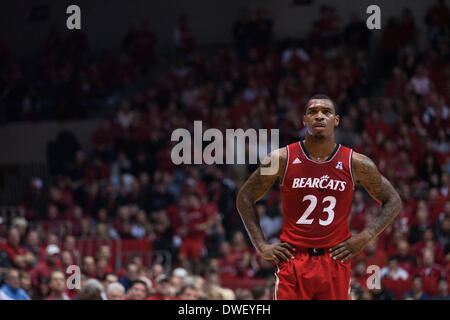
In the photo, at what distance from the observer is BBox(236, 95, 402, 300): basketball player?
588 centimetres

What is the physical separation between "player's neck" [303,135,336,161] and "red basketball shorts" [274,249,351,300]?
2.55 feet

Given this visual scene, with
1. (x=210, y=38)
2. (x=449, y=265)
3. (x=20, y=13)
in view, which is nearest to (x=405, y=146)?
(x=449, y=265)

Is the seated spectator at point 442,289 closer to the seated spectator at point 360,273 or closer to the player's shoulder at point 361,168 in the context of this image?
the seated spectator at point 360,273

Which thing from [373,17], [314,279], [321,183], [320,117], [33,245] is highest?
[373,17]

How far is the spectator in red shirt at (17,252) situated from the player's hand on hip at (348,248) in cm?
709

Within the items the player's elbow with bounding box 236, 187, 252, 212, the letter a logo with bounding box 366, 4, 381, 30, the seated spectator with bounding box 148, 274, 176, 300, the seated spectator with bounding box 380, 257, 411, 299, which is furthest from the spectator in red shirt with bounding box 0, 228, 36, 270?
the letter a logo with bounding box 366, 4, 381, 30

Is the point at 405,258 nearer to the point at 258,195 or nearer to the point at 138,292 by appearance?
the point at 138,292

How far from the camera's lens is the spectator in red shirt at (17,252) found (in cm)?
1174

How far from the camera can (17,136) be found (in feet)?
66.2

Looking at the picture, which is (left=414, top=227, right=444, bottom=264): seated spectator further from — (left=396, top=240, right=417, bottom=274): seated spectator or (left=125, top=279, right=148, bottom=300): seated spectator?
(left=125, top=279, right=148, bottom=300): seated spectator

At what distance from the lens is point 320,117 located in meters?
5.95

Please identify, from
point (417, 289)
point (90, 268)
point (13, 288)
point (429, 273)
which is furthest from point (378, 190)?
point (90, 268)

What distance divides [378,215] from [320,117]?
932mm
